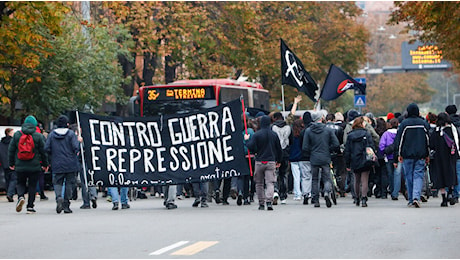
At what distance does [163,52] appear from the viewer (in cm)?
3781

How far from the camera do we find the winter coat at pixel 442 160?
17.7 metres

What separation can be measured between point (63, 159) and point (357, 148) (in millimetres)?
5231

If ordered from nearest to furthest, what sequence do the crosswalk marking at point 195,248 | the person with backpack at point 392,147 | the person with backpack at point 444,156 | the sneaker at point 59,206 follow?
the crosswalk marking at point 195,248 < the sneaker at point 59,206 < the person with backpack at point 444,156 < the person with backpack at point 392,147

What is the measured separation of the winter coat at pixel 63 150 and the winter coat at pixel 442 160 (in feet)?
20.5

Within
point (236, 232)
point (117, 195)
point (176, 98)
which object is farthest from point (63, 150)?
point (176, 98)

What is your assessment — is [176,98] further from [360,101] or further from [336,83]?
[360,101]

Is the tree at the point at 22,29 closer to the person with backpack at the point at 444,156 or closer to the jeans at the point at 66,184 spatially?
the jeans at the point at 66,184

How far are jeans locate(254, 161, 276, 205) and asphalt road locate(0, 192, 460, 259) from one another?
39 cm

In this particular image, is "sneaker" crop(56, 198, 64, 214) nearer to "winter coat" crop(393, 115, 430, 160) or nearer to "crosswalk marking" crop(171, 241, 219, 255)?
"winter coat" crop(393, 115, 430, 160)

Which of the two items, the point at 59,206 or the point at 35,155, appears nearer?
the point at 59,206

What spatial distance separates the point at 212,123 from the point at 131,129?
1.46 metres

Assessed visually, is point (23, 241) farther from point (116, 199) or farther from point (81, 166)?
point (81, 166)

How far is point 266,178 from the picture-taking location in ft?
56.0

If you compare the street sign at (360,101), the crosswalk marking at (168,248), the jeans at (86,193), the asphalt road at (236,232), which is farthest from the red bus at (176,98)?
the street sign at (360,101)
